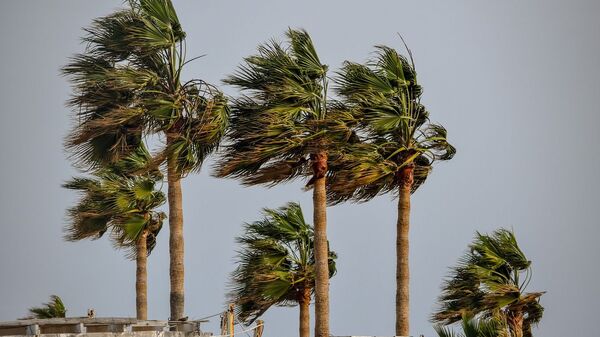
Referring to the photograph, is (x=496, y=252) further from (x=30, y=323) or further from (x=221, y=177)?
(x=30, y=323)

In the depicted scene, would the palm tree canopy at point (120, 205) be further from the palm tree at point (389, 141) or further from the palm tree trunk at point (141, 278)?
the palm tree at point (389, 141)

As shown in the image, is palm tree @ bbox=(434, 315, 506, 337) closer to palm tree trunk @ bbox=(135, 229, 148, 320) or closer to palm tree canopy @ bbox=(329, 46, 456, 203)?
palm tree canopy @ bbox=(329, 46, 456, 203)

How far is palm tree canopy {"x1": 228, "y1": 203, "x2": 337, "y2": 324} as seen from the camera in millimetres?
41688

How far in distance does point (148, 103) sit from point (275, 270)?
7.42 meters

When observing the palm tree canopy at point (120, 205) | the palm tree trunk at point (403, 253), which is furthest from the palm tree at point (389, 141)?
the palm tree canopy at point (120, 205)

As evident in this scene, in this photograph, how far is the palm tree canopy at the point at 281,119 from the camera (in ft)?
122

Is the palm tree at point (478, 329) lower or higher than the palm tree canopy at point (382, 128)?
lower

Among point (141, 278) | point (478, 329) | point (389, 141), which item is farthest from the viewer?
point (141, 278)

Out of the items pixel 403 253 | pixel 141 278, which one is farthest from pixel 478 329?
pixel 141 278

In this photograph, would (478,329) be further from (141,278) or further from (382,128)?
(141,278)

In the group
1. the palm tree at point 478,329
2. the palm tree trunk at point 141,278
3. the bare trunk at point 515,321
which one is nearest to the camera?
the palm tree at point 478,329

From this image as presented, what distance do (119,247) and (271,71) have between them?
12075 millimetres

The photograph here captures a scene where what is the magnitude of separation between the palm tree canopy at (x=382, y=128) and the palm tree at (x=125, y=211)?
7.85m

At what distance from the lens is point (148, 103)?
37.2 meters
